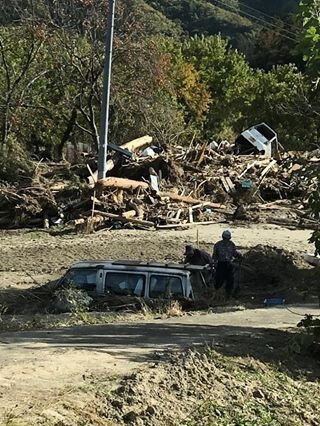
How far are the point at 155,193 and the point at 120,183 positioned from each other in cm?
150

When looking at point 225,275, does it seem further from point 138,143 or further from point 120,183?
point 138,143

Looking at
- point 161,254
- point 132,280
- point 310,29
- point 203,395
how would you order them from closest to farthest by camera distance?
point 203,395 → point 310,29 → point 132,280 → point 161,254

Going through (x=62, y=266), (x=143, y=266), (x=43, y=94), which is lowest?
(x=62, y=266)

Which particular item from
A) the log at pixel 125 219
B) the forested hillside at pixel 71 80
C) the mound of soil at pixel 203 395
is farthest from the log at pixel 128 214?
the mound of soil at pixel 203 395

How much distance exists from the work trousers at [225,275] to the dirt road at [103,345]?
3.28 meters

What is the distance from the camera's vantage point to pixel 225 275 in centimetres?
1659

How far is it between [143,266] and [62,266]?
696 cm

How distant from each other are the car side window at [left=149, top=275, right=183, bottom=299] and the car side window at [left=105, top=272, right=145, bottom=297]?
176mm

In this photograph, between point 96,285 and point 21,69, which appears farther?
point 21,69

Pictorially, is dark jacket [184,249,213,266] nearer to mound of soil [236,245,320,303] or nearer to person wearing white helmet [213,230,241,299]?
person wearing white helmet [213,230,241,299]

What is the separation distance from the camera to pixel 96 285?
46.4ft

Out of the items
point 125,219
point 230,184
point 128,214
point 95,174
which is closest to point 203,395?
point 125,219

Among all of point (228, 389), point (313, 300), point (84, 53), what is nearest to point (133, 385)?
point (228, 389)

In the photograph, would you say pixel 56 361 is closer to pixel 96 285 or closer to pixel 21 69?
pixel 96 285
